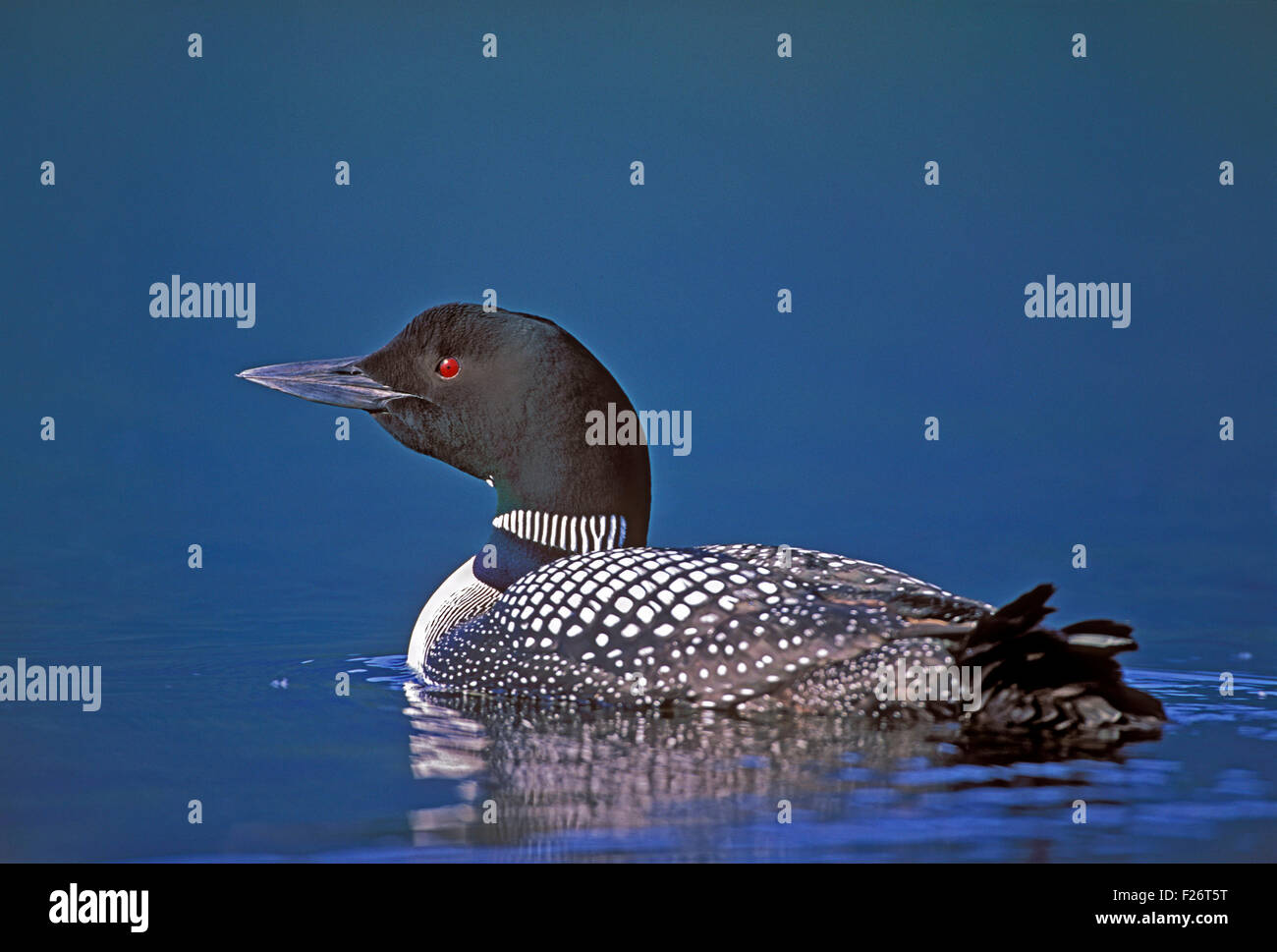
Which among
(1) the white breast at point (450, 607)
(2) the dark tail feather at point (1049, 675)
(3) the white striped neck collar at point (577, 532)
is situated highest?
(3) the white striped neck collar at point (577, 532)

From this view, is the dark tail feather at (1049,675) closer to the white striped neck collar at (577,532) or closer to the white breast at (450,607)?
the white striped neck collar at (577,532)

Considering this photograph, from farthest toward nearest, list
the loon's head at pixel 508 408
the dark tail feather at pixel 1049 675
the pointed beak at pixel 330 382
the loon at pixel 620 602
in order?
the pointed beak at pixel 330 382 → the loon's head at pixel 508 408 → the loon at pixel 620 602 → the dark tail feather at pixel 1049 675

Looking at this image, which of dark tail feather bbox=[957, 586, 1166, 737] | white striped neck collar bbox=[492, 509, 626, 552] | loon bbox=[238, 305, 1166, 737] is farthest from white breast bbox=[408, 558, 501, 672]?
dark tail feather bbox=[957, 586, 1166, 737]

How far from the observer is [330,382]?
5.34 metres

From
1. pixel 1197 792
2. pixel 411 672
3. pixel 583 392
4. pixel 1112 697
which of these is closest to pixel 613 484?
pixel 583 392

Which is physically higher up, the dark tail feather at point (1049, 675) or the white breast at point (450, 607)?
the white breast at point (450, 607)

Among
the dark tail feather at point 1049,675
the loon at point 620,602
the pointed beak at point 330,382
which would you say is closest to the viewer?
the dark tail feather at point 1049,675

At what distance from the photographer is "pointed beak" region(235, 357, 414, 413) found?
5.32 metres

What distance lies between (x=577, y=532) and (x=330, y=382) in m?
1.00

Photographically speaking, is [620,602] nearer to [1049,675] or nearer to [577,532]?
[577,532]

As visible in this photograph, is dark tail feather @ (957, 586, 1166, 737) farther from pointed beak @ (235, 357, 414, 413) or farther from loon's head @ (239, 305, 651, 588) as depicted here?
pointed beak @ (235, 357, 414, 413)

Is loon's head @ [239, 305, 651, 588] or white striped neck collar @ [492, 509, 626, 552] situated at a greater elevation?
loon's head @ [239, 305, 651, 588]

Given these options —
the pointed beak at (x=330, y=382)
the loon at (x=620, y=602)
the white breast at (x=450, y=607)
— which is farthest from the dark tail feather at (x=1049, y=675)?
the pointed beak at (x=330, y=382)

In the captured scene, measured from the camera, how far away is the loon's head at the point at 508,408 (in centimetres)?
502
